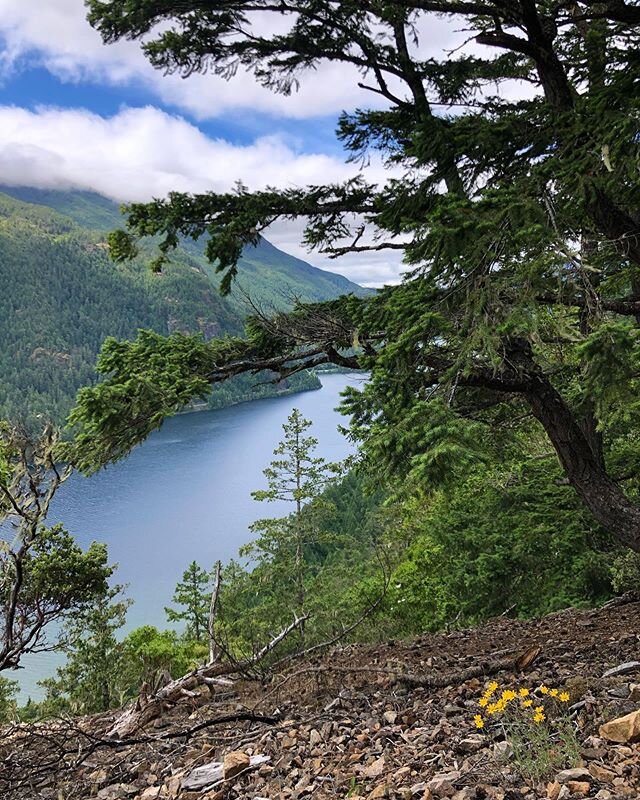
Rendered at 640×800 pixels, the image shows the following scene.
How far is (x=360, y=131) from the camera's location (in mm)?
4828

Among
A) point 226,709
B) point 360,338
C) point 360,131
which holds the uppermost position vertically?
point 360,131

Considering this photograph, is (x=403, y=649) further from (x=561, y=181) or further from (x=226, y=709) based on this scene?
(x=561, y=181)

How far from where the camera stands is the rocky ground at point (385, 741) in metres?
2.17

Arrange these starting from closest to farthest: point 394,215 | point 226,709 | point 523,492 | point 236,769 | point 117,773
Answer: point 236,769 → point 117,773 → point 226,709 → point 394,215 → point 523,492

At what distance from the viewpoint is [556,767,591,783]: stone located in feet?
6.58

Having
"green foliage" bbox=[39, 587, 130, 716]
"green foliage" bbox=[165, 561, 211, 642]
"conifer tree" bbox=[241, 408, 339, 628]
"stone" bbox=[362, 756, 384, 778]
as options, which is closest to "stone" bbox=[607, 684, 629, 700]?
"stone" bbox=[362, 756, 384, 778]

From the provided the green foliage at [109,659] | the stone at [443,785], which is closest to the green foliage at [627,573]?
the stone at [443,785]

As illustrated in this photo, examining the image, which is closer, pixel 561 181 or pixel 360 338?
pixel 561 181

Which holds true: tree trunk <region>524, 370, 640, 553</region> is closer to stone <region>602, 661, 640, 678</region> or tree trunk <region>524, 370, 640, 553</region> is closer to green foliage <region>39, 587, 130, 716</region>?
stone <region>602, 661, 640, 678</region>

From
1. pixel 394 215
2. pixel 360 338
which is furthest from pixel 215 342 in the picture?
pixel 394 215

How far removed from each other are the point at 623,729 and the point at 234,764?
5.99 ft

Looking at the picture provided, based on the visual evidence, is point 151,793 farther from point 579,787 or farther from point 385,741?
point 579,787

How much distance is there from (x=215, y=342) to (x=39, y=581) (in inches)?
223

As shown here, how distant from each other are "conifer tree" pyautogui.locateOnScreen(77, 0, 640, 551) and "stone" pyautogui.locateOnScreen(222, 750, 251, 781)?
167 centimetres
